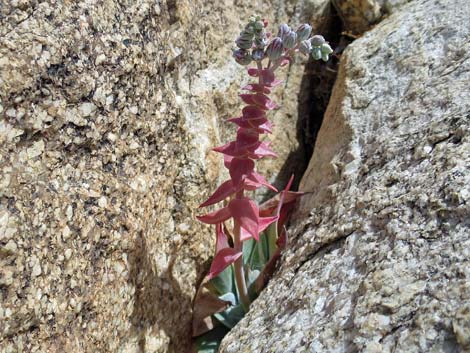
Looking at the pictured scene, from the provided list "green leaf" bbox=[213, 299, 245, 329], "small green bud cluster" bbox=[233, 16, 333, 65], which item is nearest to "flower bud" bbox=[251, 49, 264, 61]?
"small green bud cluster" bbox=[233, 16, 333, 65]

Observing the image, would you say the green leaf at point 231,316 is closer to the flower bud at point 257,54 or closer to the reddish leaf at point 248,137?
the reddish leaf at point 248,137

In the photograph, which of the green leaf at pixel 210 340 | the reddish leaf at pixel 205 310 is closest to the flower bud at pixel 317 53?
the reddish leaf at pixel 205 310

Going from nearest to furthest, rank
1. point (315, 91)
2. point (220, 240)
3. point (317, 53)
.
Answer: point (317, 53) < point (220, 240) < point (315, 91)

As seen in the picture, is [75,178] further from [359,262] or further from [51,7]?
[359,262]

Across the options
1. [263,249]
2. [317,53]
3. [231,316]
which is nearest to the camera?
[317,53]

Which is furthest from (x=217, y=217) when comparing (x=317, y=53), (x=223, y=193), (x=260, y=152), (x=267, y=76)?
(x=317, y=53)

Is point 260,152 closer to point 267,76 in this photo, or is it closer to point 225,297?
point 267,76

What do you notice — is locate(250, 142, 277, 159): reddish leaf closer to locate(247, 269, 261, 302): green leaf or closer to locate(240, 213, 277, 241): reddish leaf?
locate(240, 213, 277, 241): reddish leaf
